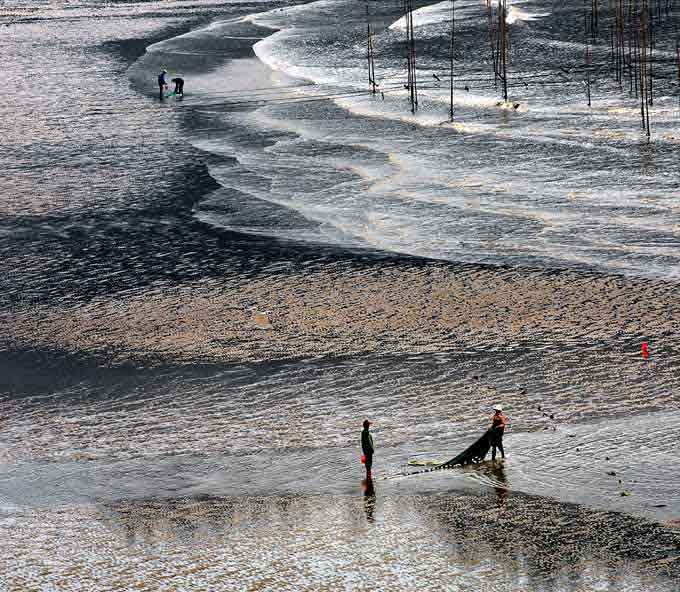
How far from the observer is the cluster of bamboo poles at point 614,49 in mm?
58500

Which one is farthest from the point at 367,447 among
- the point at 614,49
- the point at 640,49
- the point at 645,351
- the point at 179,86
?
the point at 614,49

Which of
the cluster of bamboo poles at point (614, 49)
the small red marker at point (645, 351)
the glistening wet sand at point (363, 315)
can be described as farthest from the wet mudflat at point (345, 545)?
the cluster of bamboo poles at point (614, 49)

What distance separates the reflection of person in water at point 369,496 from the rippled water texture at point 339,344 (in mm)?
59

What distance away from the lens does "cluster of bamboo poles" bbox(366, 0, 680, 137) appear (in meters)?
58.5

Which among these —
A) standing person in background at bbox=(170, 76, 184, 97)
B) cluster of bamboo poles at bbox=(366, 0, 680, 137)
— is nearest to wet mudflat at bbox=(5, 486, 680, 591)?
cluster of bamboo poles at bbox=(366, 0, 680, 137)

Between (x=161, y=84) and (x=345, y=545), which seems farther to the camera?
(x=161, y=84)

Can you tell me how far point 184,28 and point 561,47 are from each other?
118 feet

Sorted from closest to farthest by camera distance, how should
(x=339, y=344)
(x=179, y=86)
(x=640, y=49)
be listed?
(x=339, y=344), (x=179, y=86), (x=640, y=49)

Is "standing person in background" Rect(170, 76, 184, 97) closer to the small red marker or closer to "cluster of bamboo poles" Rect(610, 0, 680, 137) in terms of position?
"cluster of bamboo poles" Rect(610, 0, 680, 137)

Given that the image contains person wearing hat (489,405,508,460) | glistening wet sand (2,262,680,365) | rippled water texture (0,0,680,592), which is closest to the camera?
rippled water texture (0,0,680,592)

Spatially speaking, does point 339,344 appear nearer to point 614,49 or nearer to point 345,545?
point 345,545

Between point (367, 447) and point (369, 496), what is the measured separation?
93cm

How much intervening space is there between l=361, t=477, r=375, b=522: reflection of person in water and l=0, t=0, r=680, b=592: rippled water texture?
0.06 meters

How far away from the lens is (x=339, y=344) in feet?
95.4
